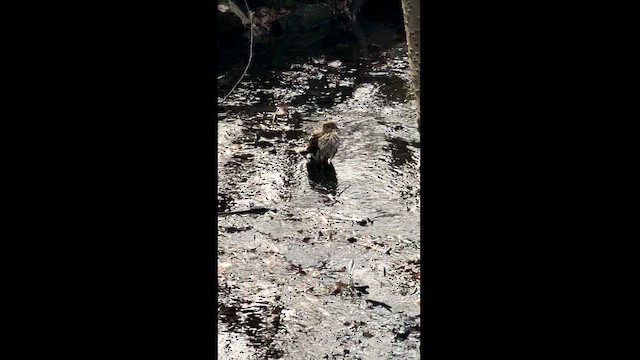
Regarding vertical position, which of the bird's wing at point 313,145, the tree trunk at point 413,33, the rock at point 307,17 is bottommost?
the bird's wing at point 313,145

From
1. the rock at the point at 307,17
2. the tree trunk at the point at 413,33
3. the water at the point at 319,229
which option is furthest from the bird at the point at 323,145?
the rock at the point at 307,17

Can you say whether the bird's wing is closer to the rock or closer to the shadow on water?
the shadow on water

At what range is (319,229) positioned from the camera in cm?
641

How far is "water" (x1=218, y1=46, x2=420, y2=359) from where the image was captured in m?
5.06

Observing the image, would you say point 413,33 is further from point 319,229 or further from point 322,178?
point 322,178

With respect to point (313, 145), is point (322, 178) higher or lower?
lower

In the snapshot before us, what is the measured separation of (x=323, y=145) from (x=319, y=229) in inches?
50.5

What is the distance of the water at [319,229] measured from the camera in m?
5.06

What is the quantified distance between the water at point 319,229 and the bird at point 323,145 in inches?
5.3

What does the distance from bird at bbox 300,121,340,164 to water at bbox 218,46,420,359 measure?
134 mm

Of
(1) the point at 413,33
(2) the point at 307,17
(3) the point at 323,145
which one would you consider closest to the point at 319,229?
(3) the point at 323,145

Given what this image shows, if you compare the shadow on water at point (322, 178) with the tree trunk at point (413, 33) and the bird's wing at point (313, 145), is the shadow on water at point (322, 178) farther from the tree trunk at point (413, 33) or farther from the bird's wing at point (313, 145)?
the tree trunk at point (413, 33)

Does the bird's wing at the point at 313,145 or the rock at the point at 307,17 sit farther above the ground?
the rock at the point at 307,17
